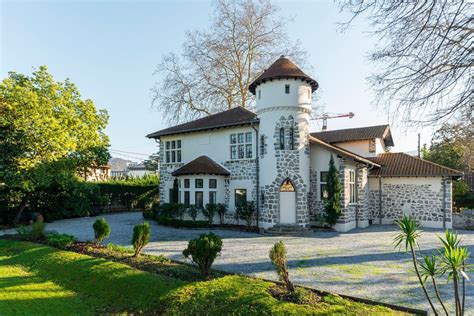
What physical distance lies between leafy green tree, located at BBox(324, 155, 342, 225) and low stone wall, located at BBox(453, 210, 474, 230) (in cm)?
830

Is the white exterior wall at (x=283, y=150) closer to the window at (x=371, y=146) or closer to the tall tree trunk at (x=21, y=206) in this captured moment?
the window at (x=371, y=146)

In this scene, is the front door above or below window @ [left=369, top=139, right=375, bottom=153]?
below

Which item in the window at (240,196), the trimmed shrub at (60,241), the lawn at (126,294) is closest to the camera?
the lawn at (126,294)

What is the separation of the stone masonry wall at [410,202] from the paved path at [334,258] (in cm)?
191

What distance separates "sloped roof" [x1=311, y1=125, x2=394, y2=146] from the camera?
2120 centimetres

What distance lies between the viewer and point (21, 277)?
27.2 ft

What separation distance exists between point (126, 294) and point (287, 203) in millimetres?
10211

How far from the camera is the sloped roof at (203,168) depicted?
57.4 feet

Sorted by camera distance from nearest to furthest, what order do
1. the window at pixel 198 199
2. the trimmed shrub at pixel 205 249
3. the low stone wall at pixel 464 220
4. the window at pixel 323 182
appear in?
the trimmed shrub at pixel 205 249 < the window at pixel 323 182 < the window at pixel 198 199 < the low stone wall at pixel 464 220

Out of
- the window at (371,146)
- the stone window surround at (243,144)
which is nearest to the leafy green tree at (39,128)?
the stone window surround at (243,144)

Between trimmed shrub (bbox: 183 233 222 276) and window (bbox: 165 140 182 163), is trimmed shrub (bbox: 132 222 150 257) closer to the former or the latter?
trimmed shrub (bbox: 183 233 222 276)

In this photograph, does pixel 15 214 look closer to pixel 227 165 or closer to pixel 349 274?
pixel 227 165

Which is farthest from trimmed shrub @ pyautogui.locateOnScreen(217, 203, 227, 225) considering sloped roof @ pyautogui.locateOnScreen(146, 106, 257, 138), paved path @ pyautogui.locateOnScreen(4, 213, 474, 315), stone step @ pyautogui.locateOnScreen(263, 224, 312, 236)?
sloped roof @ pyautogui.locateOnScreen(146, 106, 257, 138)

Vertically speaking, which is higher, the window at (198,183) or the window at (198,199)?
the window at (198,183)
